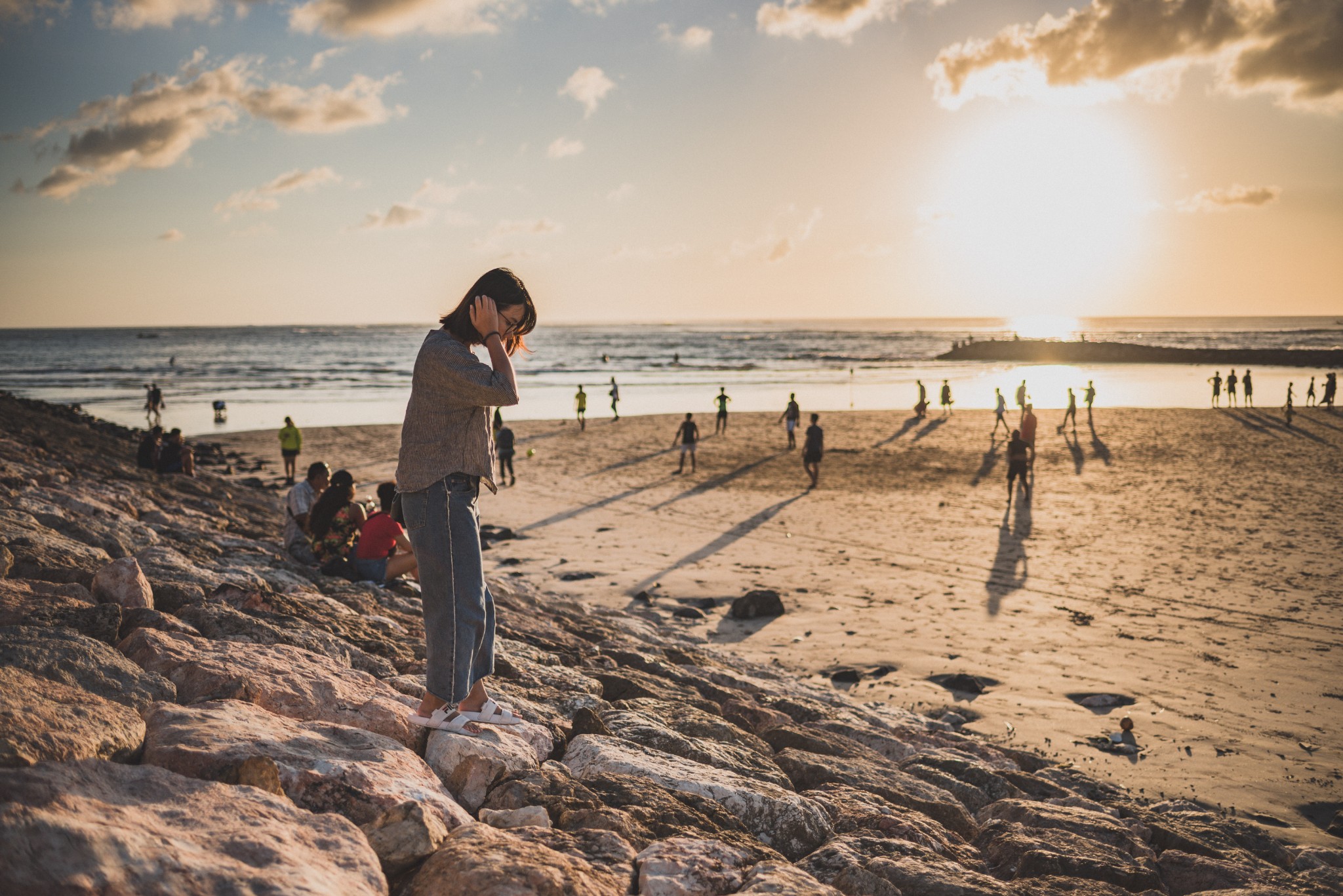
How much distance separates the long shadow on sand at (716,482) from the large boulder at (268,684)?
12249mm

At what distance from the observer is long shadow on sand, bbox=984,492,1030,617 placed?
34.0 feet

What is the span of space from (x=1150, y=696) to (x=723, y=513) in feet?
29.5

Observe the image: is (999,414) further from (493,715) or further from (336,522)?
(493,715)

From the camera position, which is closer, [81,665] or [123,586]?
[81,665]

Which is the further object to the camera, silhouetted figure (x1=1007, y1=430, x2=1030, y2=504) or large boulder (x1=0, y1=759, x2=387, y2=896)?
silhouetted figure (x1=1007, y1=430, x2=1030, y2=504)

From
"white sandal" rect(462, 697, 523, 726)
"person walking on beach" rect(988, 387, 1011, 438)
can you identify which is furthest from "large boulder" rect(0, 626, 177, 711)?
"person walking on beach" rect(988, 387, 1011, 438)

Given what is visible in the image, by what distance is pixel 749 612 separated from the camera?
31.0ft

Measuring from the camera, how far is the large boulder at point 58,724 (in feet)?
7.39

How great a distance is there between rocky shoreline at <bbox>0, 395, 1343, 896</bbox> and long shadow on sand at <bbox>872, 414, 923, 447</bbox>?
18269 millimetres

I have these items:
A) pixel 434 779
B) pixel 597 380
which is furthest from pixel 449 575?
pixel 597 380

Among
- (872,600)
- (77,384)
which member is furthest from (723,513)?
(77,384)

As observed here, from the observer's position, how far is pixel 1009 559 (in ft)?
39.5

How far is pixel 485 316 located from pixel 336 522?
482 centimetres

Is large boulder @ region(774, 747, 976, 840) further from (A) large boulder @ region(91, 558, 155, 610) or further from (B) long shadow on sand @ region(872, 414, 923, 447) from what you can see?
(B) long shadow on sand @ region(872, 414, 923, 447)
